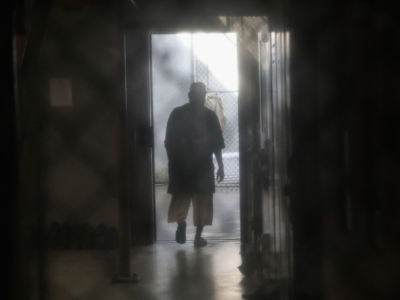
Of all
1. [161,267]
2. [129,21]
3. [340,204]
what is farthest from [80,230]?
[340,204]

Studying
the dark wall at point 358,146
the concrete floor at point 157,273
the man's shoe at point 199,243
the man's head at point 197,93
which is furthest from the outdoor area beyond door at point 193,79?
the dark wall at point 358,146

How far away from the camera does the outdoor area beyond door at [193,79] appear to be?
3656 mm

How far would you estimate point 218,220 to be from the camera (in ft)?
15.8

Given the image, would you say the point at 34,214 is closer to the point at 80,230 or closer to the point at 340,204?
the point at 340,204

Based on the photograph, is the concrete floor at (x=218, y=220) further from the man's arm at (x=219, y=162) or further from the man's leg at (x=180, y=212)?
the man's arm at (x=219, y=162)

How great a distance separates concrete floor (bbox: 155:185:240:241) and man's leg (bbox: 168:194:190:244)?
0.58ft

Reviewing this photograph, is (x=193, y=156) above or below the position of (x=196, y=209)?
above

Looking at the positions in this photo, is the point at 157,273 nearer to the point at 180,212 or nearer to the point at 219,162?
the point at 180,212

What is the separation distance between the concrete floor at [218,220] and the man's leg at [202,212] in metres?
0.27

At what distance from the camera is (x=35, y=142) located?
91cm

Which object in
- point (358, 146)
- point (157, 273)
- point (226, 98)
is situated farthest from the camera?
point (226, 98)

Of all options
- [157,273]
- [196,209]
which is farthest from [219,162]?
[157,273]

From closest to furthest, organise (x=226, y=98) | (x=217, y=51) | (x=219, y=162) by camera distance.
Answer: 1. (x=217, y=51)
2. (x=219, y=162)
3. (x=226, y=98)

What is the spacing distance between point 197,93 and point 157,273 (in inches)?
46.3
